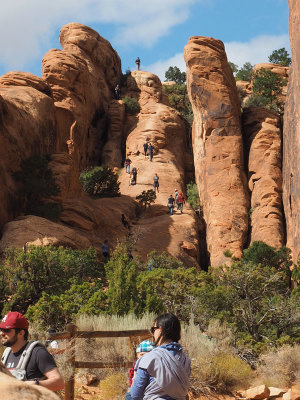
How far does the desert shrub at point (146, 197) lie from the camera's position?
120ft

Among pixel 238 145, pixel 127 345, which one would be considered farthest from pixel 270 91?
pixel 127 345

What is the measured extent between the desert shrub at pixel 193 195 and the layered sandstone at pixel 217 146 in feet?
2.03

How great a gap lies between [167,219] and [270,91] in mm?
21379

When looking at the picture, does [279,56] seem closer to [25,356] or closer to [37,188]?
[37,188]

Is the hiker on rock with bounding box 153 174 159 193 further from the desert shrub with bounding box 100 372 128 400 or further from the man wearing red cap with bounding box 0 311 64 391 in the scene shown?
the man wearing red cap with bounding box 0 311 64 391

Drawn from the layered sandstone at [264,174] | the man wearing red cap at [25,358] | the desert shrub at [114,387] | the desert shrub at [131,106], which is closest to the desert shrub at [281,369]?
the desert shrub at [114,387]

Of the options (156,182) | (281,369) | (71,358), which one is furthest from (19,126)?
(71,358)

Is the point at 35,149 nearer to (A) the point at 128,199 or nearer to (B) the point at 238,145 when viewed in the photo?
(A) the point at 128,199

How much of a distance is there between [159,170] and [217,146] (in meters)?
4.75

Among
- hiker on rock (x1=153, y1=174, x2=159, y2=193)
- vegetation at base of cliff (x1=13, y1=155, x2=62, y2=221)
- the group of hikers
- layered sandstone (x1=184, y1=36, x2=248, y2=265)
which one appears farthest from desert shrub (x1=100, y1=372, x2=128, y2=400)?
hiker on rock (x1=153, y1=174, x2=159, y2=193)

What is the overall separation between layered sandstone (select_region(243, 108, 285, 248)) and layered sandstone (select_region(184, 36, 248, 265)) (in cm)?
72

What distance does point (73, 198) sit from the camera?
32125mm

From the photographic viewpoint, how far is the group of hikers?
4359 millimetres

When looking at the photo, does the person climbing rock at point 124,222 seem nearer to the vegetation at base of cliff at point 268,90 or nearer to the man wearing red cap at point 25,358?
the vegetation at base of cliff at point 268,90
